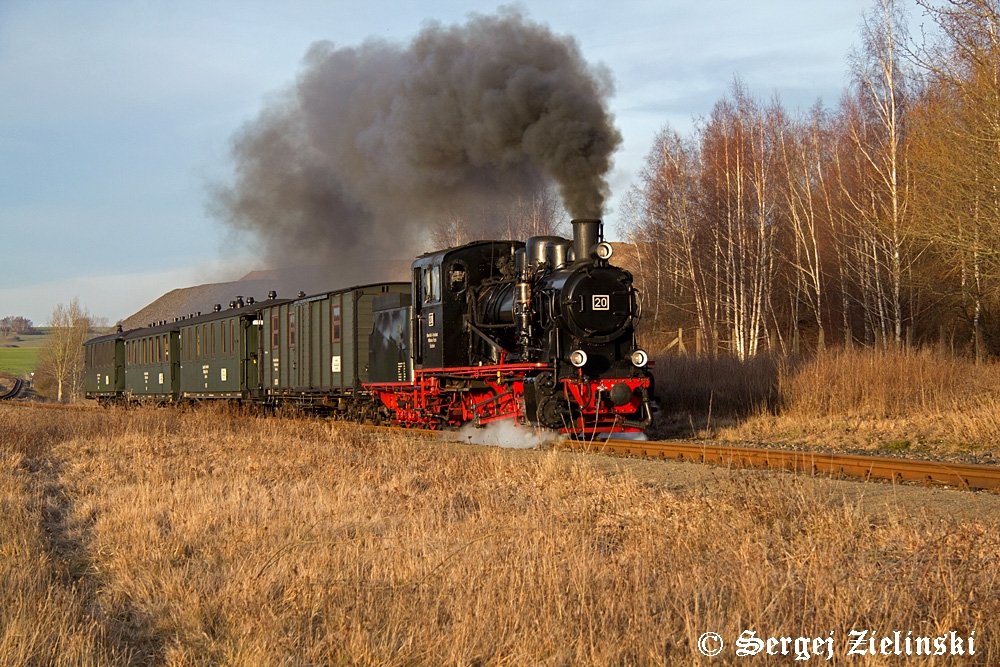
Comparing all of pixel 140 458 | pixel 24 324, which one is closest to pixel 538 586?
pixel 140 458

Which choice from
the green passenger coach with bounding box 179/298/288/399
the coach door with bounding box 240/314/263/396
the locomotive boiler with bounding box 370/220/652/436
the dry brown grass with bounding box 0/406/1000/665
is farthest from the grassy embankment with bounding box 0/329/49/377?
the dry brown grass with bounding box 0/406/1000/665

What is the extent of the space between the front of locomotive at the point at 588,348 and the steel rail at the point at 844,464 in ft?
3.43

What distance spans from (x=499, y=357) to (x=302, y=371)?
821 centimetres

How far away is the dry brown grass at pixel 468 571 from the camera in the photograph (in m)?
4.31

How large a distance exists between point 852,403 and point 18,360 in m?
123

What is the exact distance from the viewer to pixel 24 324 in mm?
174375

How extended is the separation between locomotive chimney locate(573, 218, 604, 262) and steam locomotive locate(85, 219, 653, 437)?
0.02 meters

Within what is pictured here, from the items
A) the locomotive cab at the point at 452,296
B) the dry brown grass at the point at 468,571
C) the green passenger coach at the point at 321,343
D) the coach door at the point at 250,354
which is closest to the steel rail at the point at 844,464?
the dry brown grass at the point at 468,571

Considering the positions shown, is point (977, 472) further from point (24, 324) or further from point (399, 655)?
point (24, 324)

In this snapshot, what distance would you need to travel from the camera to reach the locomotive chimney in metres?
13.4

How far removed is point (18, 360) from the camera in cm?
11725

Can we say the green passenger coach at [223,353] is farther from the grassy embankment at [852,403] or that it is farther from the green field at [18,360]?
the green field at [18,360]

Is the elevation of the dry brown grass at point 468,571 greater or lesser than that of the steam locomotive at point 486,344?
lesser

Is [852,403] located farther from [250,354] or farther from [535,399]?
[250,354]
